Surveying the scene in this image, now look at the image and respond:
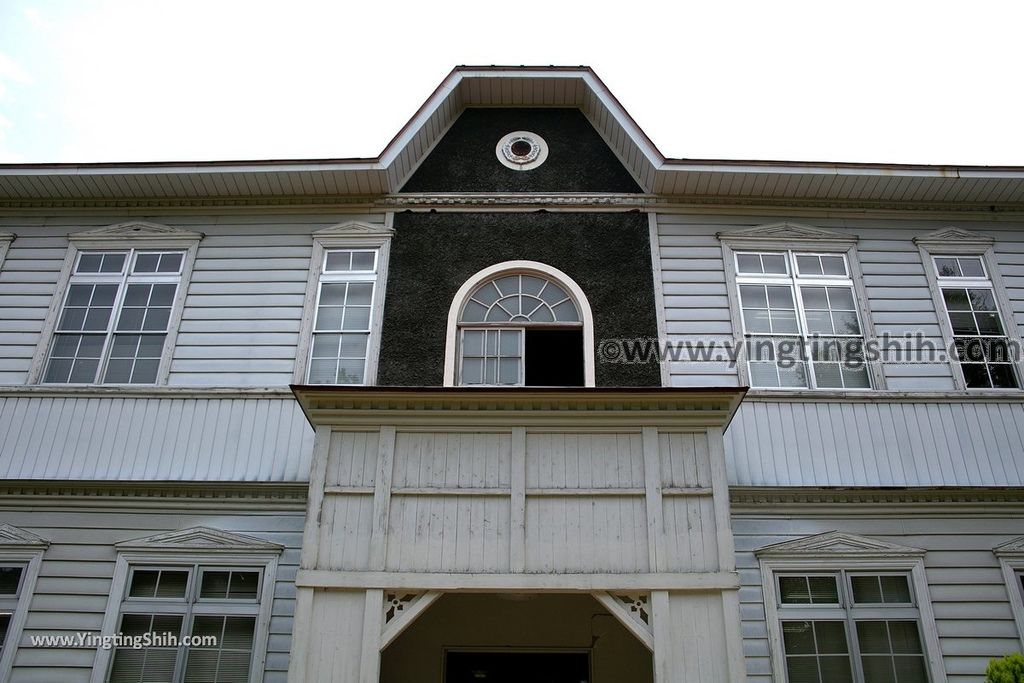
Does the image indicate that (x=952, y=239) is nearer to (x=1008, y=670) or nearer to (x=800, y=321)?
(x=800, y=321)

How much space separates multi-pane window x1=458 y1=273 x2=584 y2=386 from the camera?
981 cm

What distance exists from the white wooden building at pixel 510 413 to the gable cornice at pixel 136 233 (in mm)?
49

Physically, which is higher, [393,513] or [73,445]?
[73,445]

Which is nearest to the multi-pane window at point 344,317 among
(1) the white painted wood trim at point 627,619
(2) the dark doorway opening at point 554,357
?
(2) the dark doorway opening at point 554,357

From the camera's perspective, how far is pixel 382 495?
7383 mm

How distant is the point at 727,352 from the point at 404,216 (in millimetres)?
4859

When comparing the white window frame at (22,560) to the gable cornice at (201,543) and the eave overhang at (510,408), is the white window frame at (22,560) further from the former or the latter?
the eave overhang at (510,408)

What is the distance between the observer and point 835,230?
10.6m

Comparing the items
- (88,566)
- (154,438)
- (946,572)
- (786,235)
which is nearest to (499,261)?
(786,235)

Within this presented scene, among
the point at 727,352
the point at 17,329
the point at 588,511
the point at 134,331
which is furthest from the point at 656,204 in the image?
the point at 17,329

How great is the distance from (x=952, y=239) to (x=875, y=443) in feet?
11.4

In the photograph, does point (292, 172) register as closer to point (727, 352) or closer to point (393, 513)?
point (393, 513)

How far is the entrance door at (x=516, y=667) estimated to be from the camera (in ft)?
30.7

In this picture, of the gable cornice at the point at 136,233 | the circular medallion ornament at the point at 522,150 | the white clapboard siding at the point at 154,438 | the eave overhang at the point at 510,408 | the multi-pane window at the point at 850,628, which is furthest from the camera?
the circular medallion ornament at the point at 522,150
